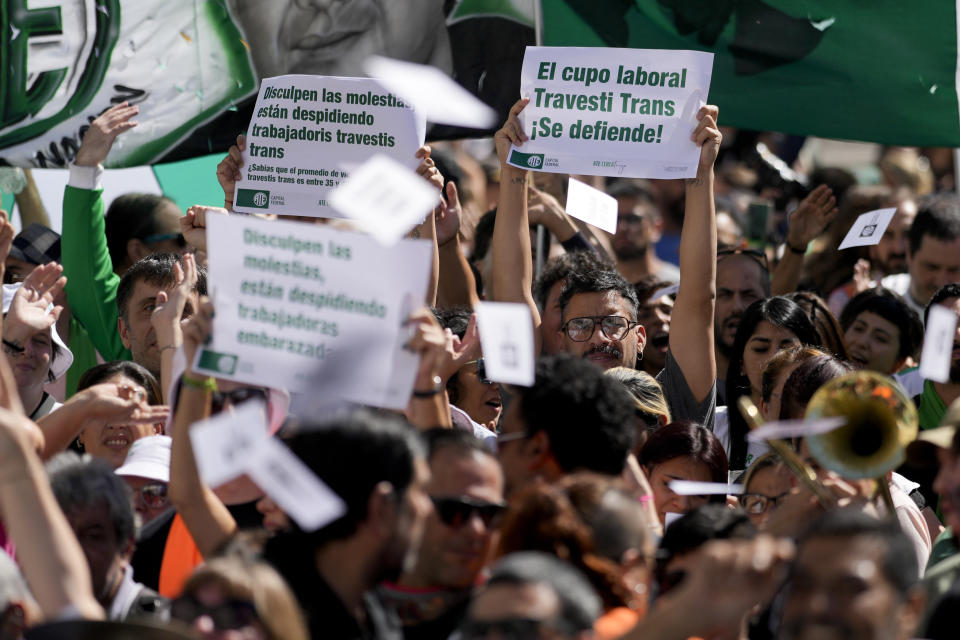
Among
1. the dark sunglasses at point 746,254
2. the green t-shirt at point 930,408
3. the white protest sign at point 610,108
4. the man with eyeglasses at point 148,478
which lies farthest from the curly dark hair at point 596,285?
the man with eyeglasses at point 148,478

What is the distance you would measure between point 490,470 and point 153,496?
4.18ft

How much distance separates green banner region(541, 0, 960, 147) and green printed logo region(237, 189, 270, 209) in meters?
1.71

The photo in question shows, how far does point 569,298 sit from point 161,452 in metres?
2.00

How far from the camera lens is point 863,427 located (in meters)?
3.52

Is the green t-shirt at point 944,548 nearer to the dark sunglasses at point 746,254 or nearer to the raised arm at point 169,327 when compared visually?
the raised arm at point 169,327

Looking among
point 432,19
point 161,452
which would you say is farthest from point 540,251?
point 161,452

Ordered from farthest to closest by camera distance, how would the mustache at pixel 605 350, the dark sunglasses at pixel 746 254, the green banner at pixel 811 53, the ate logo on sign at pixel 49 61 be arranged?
1. the dark sunglasses at pixel 746 254
2. the green banner at pixel 811 53
3. the ate logo on sign at pixel 49 61
4. the mustache at pixel 605 350

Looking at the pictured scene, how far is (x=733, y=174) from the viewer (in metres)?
12.4

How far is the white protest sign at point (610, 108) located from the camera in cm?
539

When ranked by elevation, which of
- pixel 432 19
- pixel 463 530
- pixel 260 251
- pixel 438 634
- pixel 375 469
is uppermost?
pixel 432 19

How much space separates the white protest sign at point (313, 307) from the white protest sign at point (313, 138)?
6.06ft

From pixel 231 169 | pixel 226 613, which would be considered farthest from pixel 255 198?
pixel 226 613

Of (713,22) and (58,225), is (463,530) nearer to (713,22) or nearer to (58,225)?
(713,22)

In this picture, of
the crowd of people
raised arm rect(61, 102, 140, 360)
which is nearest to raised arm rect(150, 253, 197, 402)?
the crowd of people
